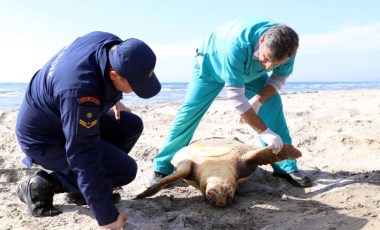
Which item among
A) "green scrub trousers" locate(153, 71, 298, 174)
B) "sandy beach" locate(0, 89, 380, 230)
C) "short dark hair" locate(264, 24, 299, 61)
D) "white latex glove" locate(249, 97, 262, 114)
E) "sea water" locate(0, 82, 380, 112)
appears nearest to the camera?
"sandy beach" locate(0, 89, 380, 230)

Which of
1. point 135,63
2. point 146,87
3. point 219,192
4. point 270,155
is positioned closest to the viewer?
point 135,63

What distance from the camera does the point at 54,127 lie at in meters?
2.54

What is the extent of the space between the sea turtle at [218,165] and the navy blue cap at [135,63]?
1.26m

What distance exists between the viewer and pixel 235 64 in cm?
295

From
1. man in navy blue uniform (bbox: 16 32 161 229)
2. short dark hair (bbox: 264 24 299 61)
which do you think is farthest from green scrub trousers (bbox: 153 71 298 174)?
man in navy blue uniform (bbox: 16 32 161 229)

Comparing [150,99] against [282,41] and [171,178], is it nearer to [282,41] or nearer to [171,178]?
[171,178]

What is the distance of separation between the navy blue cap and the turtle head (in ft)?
4.00

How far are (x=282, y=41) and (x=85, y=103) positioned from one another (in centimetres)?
142

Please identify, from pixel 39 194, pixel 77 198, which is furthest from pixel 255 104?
pixel 39 194

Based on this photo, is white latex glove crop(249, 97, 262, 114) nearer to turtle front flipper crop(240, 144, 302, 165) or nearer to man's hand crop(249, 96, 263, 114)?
man's hand crop(249, 96, 263, 114)

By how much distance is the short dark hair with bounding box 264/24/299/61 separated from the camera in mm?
2674

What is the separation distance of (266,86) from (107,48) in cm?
173

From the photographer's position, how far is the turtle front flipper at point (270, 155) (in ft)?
10.5

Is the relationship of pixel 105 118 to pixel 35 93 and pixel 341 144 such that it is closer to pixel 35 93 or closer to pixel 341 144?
pixel 35 93
